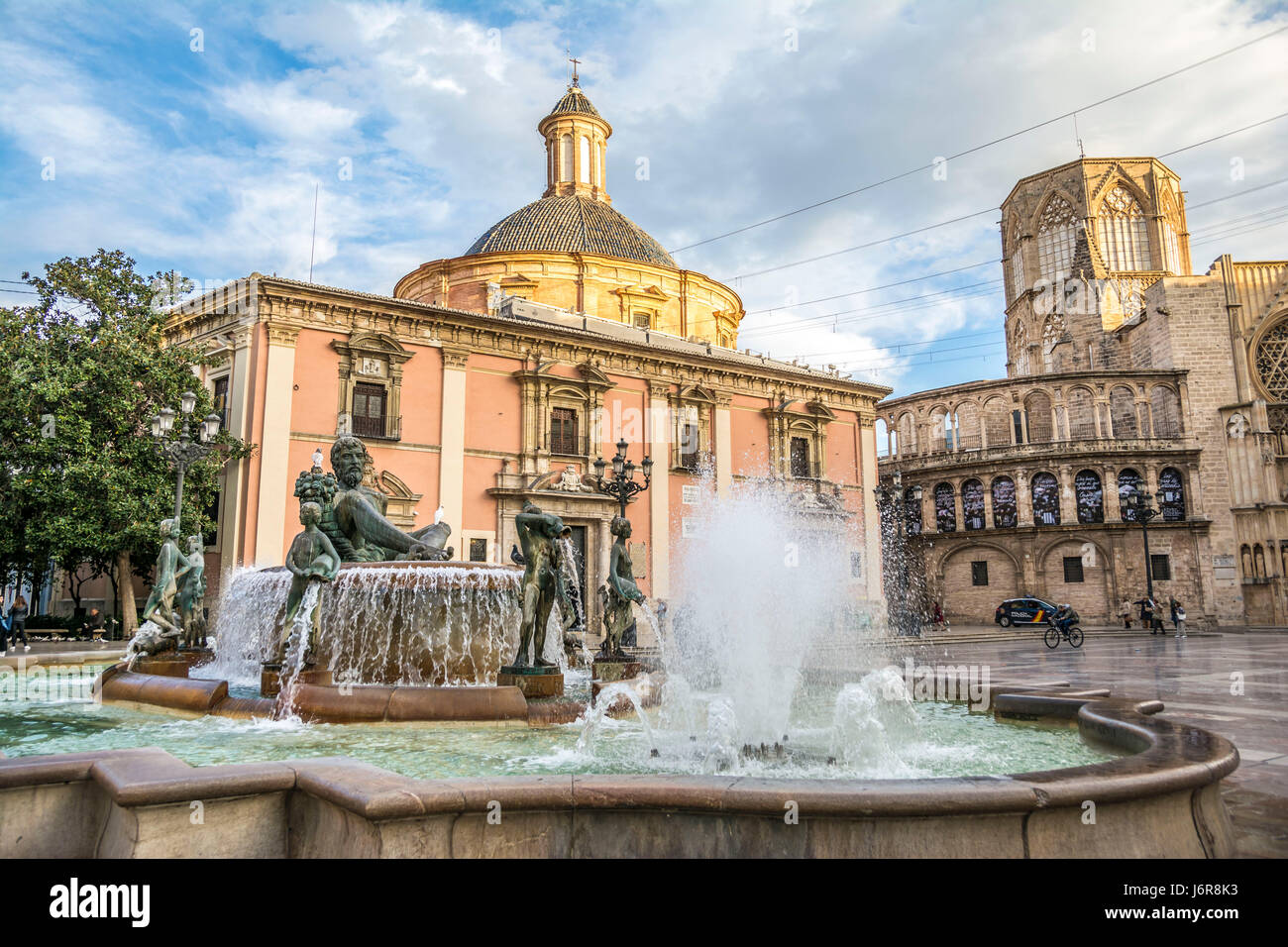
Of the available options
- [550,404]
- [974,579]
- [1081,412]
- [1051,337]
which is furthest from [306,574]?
[1051,337]

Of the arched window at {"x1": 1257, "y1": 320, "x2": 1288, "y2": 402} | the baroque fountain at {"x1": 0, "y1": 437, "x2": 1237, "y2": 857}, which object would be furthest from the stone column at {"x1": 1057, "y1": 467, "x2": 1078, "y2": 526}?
the baroque fountain at {"x1": 0, "y1": 437, "x2": 1237, "y2": 857}

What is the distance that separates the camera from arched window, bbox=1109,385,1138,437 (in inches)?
1442

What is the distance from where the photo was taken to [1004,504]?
34.2 metres

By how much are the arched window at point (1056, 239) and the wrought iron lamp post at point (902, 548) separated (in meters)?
17.1

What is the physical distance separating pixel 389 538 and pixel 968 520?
32.5 meters

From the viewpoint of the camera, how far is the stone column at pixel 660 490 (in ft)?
75.2

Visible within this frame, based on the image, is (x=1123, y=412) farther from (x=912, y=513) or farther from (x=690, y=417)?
(x=690, y=417)

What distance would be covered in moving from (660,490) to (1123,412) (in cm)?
2661

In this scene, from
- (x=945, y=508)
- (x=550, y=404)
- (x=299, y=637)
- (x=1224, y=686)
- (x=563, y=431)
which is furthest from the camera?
(x=945, y=508)

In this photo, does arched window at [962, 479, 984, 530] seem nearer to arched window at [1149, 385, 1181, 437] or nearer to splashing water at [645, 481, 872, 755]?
arched window at [1149, 385, 1181, 437]

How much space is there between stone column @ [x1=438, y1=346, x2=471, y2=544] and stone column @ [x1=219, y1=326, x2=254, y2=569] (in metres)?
4.51

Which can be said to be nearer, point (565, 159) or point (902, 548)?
point (565, 159)

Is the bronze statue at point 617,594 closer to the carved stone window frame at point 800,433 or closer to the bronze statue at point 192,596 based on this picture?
the bronze statue at point 192,596
